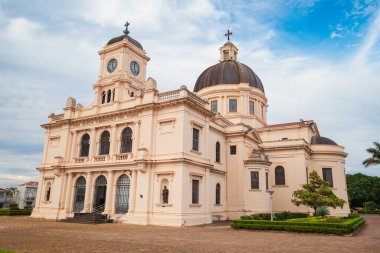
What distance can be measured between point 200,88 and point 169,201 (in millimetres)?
22156

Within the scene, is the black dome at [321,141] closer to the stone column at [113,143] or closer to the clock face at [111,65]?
the stone column at [113,143]

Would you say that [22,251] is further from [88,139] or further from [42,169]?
[42,169]

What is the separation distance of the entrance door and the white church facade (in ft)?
0.32

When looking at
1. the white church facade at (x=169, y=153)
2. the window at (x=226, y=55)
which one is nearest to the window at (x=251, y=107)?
the white church facade at (x=169, y=153)

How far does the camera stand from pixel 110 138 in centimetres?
3100

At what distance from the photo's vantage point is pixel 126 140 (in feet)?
99.5

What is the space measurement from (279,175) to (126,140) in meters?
19.5

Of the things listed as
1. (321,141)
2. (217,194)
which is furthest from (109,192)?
(321,141)

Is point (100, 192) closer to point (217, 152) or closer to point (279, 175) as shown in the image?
point (217, 152)

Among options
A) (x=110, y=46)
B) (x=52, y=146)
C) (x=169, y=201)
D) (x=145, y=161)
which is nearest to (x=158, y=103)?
(x=145, y=161)

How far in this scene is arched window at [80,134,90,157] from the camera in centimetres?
3334

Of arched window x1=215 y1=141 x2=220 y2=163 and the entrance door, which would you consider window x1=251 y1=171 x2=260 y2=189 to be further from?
the entrance door

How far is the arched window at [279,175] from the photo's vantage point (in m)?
37.7

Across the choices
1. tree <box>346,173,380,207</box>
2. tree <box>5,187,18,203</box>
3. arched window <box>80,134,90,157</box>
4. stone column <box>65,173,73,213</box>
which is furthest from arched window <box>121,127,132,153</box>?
tree <box>5,187,18,203</box>
